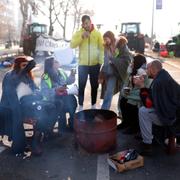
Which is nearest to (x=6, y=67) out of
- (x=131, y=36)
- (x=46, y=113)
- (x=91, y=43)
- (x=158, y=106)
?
(x=91, y=43)

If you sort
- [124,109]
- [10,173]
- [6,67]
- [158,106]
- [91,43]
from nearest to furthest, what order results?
1. [10,173]
2. [158,106]
3. [124,109]
4. [91,43]
5. [6,67]

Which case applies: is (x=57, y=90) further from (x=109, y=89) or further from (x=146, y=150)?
(x=146, y=150)

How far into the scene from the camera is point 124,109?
573cm

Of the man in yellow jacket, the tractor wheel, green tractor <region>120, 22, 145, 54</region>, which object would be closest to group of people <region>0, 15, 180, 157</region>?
the man in yellow jacket

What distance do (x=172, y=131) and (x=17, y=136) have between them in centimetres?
208

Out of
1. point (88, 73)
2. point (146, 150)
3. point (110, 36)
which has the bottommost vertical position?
point (146, 150)

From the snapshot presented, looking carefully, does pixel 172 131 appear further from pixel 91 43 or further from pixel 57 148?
pixel 91 43

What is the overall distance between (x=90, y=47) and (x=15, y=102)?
2.03 meters

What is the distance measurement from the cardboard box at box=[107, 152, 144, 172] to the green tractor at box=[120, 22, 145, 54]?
52.6ft

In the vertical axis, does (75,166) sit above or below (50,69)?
below

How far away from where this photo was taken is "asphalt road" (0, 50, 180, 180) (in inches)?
165

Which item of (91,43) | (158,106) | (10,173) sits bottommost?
(10,173)

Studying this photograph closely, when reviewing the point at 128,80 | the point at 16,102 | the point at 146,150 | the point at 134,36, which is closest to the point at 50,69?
the point at 16,102

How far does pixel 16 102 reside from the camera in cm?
483
